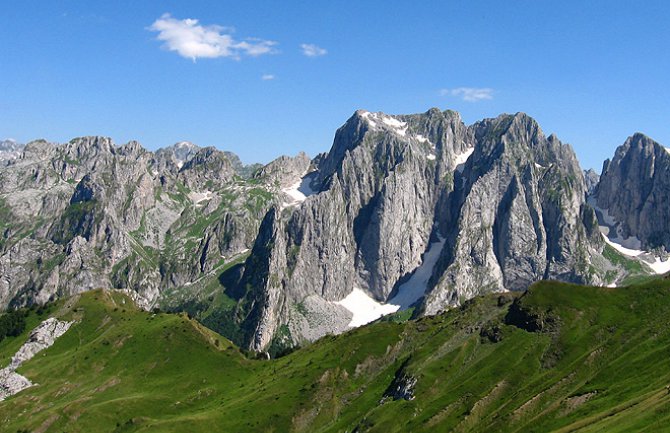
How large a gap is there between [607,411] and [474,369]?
5869cm

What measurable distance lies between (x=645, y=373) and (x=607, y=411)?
2518 centimetres

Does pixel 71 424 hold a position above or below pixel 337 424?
above

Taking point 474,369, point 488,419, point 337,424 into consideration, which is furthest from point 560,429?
point 337,424

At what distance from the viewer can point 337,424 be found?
196 metres

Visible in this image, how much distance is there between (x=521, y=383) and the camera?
180250 millimetres

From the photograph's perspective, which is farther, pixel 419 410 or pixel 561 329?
pixel 561 329

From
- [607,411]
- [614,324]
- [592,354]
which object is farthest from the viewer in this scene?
[614,324]

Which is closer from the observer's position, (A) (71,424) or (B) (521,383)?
(B) (521,383)

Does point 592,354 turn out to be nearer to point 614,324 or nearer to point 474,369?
point 614,324

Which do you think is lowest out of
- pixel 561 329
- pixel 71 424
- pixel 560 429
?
pixel 560 429

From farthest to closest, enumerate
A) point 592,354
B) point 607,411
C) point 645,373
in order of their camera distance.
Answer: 1. point 592,354
2. point 645,373
3. point 607,411

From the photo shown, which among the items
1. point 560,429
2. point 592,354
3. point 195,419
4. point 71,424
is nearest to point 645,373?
point 592,354

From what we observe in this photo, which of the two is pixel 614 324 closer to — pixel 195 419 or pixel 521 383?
pixel 521 383

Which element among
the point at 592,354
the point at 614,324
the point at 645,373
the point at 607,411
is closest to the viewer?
the point at 607,411
